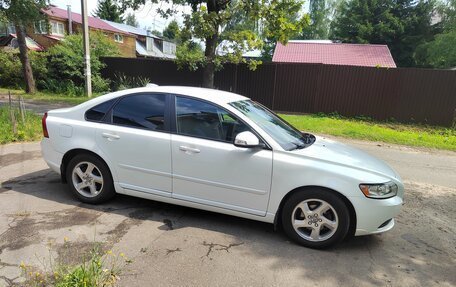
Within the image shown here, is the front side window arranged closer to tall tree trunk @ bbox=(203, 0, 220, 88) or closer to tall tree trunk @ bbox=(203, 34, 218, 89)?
tall tree trunk @ bbox=(203, 0, 220, 88)

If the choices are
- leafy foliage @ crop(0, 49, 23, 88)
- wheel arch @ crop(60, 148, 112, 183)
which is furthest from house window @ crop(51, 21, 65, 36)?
wheel arch @ crop(60, 148, 112, 183)

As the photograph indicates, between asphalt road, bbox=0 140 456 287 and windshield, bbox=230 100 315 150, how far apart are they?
1.02 metres

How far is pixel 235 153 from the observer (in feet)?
13.0

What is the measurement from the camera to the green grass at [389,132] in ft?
35.1

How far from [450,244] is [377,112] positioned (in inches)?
443

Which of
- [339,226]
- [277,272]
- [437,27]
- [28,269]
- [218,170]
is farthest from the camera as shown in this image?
[437,27]

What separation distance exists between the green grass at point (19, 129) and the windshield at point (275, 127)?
5766mm

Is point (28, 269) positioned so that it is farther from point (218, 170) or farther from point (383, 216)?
point (383, 216)

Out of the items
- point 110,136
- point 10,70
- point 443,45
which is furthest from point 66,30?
point 110,136

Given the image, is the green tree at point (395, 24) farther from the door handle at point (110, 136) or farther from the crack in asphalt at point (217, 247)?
the crack in asphalt at point (217, 247)

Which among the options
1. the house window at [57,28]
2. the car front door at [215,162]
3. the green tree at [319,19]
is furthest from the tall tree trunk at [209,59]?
the green tree at [319,19]

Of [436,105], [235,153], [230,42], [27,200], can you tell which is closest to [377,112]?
[436,105]

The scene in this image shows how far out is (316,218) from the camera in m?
3.78

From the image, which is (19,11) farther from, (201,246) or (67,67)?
(201,246)
